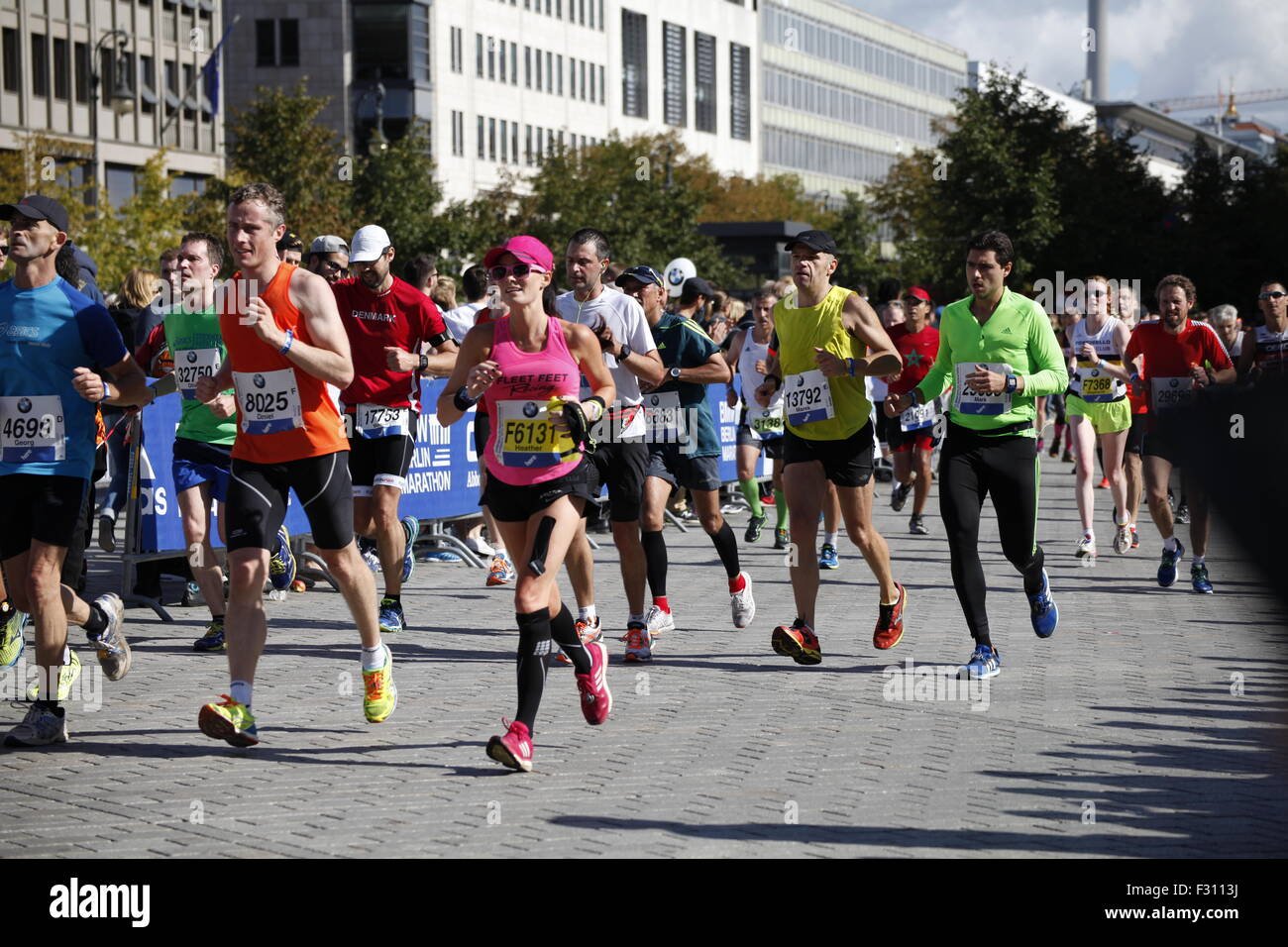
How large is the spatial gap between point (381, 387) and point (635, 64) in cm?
9088

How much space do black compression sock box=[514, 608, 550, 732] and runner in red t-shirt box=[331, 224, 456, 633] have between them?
3.81 m

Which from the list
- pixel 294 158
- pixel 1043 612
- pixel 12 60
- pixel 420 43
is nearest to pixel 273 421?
pixel 1043 612

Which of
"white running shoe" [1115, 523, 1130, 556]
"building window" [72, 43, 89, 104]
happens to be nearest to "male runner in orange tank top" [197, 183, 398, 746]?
"white running shoe" [1115, 523, 1130, 556]

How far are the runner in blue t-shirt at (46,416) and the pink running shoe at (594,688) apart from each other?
2.04 meters

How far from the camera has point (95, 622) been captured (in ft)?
28.1

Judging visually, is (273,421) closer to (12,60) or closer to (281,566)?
(281,566)

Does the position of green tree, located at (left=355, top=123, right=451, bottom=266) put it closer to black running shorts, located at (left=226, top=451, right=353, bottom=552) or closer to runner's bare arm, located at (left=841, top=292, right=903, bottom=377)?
runner's bare arm, located at (left=841, top=292, right=903, bottom=377)

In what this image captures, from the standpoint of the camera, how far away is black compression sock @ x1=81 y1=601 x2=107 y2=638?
8531 mm

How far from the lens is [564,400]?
295 inches

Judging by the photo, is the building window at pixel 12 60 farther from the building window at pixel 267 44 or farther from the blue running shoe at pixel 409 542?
the blue running shoe at pixel 409 542

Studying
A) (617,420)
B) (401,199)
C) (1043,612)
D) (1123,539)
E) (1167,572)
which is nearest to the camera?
(617,420)
